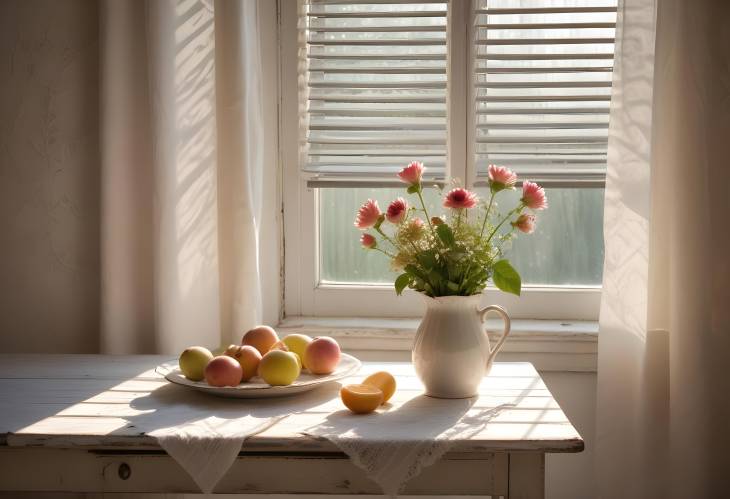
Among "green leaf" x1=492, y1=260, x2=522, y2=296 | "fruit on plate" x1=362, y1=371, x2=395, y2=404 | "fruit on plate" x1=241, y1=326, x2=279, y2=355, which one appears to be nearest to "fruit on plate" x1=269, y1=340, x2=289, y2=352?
"fruit on plate" x1=241, y1=326, x2=279, y2=355

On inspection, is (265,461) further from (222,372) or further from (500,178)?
(500,178)

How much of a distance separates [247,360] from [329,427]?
0.26 m

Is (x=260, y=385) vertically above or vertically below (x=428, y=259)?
below

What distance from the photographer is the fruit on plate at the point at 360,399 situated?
1.40 m

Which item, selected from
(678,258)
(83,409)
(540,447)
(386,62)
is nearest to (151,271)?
(83,409)

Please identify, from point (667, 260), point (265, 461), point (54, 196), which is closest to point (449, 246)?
point (265, 461)

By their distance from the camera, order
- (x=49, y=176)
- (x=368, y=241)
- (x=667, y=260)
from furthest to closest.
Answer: (x=49, y=176) < (x=667, y=260) < (x=368, y=241)

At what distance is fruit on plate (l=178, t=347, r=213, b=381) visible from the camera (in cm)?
151

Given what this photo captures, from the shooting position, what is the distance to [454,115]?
208 centimetres

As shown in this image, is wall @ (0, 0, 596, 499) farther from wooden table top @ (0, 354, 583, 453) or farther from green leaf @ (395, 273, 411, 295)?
green leaf @ (395, 273, 411, 295)

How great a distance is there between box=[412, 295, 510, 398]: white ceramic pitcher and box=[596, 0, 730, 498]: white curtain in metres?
0.47

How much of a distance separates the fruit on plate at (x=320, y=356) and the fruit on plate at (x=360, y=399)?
155mm

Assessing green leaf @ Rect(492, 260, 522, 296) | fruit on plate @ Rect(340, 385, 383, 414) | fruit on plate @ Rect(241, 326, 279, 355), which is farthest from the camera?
fruit on plate @ Rect(241, 326, 279, 355)

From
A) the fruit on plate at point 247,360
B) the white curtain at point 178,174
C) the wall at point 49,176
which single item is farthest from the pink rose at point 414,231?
the wall at point 49,176
